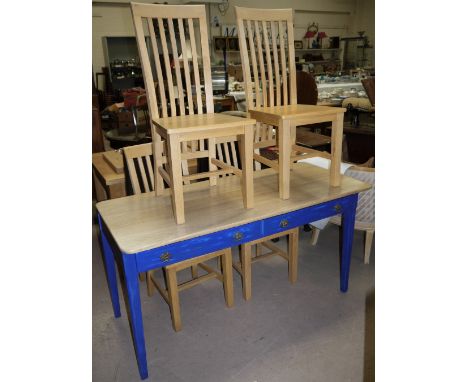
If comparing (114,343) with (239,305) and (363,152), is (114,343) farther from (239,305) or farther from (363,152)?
(363,152)

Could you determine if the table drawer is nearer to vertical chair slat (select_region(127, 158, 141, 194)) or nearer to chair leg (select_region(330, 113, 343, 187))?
chair leg (select_region(330, 113, 343, 187))

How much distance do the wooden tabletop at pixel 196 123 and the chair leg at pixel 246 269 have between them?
2.50 feet

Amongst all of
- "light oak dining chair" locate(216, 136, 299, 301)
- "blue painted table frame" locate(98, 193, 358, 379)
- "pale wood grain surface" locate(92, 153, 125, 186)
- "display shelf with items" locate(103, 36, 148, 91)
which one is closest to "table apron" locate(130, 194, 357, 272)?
"blue painted table frame" locate(98, 193, 358, 379)

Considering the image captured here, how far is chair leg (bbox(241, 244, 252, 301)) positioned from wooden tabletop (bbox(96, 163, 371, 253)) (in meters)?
0.39

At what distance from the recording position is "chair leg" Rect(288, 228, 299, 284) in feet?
7.09

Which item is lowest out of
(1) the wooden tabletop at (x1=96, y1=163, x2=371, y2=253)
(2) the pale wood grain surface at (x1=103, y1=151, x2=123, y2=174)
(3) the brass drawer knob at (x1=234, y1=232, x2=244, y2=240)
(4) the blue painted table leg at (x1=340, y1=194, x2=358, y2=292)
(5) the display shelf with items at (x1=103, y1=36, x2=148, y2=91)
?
(4) the blue painted table leg at (x1=340, y1=194, x2=358, y2=292)

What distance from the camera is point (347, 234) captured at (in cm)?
201

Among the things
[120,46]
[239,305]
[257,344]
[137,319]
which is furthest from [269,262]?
[120,46]

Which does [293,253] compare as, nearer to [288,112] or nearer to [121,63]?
[288,112]

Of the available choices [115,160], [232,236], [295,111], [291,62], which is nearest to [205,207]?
[232,236]

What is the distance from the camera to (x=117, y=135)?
341 centimetres

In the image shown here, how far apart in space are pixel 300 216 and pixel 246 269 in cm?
53

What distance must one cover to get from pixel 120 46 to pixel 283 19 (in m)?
7.17

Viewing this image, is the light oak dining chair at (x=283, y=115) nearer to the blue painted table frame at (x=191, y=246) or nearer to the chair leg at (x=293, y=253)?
the blue painted table frame at (x=191, y=246)
